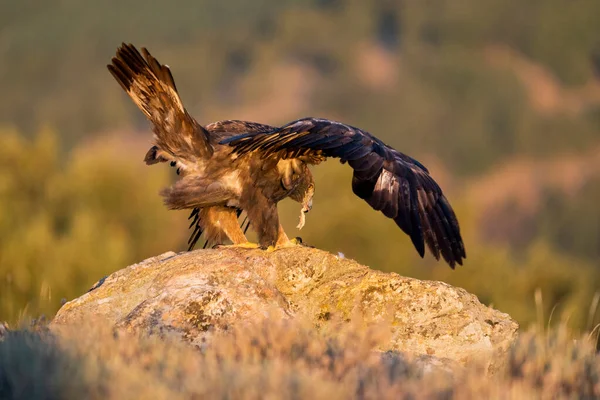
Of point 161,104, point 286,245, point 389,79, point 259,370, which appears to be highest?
point 389,79

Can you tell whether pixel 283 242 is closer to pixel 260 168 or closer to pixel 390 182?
pixel 260 168

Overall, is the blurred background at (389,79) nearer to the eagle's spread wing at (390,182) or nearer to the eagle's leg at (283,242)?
the eagle's leg at (283,242)

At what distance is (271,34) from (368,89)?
16.6 m

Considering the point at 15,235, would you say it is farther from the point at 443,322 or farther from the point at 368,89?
the point at 368,89

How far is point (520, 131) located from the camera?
262 ft

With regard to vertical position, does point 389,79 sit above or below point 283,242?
above

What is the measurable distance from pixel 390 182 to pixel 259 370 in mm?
2014

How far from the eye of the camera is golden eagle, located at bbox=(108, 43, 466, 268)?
16.4ft

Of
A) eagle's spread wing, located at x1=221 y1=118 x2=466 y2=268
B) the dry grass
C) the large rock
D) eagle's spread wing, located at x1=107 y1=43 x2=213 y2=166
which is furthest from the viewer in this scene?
eagle's spread wing, located at x1=107 y1=43 x2=213 y2=166

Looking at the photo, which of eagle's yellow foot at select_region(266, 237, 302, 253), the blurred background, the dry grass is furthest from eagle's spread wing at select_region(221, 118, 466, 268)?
the blurred background

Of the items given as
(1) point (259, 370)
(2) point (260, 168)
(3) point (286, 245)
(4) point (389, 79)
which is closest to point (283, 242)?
(3) point (286, 245)

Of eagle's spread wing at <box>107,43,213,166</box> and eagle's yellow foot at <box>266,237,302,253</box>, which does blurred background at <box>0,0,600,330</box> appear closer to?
eagle's spread wing at <box>107,43,213,166</box>

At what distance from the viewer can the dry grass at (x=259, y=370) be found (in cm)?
301

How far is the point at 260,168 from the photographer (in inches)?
227
